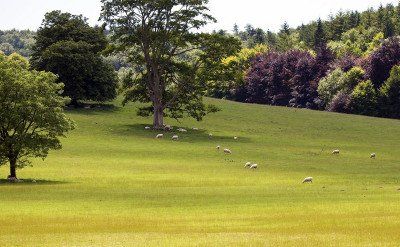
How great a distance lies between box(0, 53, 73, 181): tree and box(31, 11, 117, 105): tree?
47.1 metres

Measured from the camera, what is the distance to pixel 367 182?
5369 cm

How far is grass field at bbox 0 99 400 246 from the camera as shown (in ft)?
99.5

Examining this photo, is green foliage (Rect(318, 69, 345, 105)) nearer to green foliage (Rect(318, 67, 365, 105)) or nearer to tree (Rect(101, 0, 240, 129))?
green foliage (Rect(318, 67, 365, 105))

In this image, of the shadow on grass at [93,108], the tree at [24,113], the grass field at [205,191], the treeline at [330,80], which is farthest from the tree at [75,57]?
the tree at [24,113]

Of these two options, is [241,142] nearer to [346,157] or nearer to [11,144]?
[346,157]

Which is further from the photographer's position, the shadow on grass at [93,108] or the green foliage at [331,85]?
the green foliage at [331,85]

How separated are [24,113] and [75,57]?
1971 inches

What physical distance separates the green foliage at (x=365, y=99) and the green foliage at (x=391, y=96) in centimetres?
155

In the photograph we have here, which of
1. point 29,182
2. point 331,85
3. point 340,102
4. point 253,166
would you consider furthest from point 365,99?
point 29,182

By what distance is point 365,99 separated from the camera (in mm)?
141625

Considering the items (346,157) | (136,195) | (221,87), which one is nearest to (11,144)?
(136,195)

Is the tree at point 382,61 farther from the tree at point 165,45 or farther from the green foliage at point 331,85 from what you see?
the tree at point 165,45

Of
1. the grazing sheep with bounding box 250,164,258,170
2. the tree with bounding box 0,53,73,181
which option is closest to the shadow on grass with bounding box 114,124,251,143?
the grazing sheep with bounding box 250,164,258,170

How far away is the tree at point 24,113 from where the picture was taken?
2089 inches
